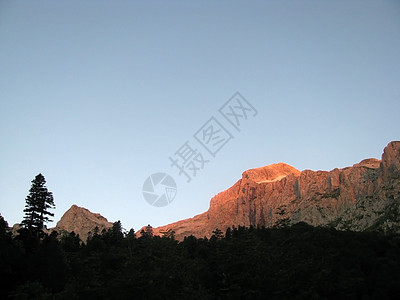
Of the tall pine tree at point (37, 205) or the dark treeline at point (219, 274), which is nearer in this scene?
the dark treeline at point (219, 274)

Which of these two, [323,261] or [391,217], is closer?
[323,261]

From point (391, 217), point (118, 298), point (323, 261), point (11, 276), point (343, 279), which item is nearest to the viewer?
point (118, 298)

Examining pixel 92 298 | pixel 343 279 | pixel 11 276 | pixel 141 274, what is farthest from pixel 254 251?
pixel 11 276

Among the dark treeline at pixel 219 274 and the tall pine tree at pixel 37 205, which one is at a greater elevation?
the tall pine tree at pixel 37 205

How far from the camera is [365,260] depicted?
54.2 metres

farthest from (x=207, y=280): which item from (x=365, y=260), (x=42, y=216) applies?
(x=42, y=216)

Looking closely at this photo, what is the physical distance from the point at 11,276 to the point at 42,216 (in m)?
14.2

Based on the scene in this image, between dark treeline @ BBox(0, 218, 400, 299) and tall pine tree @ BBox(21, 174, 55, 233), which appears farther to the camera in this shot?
tall pine tree @ BBox(21, 174, 55, 233)

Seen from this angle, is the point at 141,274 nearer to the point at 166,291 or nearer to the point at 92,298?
the point at 166,291

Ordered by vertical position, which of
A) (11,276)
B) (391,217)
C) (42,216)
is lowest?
(391,217)

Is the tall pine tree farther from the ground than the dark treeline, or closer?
farther from the ground

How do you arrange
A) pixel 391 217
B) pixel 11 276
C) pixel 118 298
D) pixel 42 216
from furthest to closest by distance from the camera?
pixel 391 217 → pixel 42 216 → pixel 11 276 → pixel 118 298

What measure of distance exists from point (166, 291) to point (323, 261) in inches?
763

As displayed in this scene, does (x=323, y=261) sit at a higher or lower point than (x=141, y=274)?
lower
